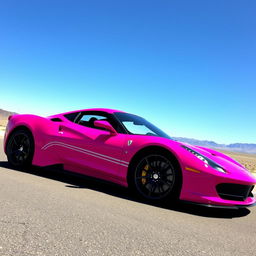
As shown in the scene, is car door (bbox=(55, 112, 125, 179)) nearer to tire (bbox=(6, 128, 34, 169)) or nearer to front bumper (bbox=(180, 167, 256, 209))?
tire (bbox=(6, 128, 34, 169))

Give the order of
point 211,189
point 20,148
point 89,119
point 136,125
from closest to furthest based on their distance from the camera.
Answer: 1. point 211,189
2. point 136,125
3. point 89,119
4. point 20,148

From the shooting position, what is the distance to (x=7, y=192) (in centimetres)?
342

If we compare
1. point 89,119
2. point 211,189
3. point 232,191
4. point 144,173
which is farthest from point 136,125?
point 232,191

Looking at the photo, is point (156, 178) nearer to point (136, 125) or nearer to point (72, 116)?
point (136, 125)

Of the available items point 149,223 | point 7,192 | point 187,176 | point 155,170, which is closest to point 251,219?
point 187,176

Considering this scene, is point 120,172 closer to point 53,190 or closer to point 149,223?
point 53,190

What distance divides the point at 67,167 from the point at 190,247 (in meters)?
2.79

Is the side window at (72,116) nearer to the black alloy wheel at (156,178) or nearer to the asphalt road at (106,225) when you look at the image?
the asphalt road at (106,225)

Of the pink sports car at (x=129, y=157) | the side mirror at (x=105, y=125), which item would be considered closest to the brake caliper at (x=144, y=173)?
the pink sports car at (x=129, y=157)

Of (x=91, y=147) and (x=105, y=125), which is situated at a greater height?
(x=105, y=125)

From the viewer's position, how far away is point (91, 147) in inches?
168

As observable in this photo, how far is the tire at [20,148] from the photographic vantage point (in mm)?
5027

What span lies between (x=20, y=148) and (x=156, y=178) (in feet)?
9.49

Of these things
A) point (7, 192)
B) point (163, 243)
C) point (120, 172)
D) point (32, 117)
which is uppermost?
point (32, 117)
